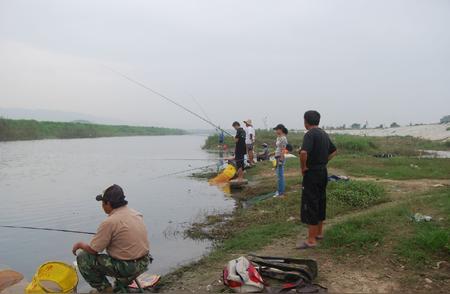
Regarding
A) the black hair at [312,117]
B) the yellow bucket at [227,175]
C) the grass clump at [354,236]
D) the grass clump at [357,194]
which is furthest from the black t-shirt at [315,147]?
the yellow bucket at [227,175]

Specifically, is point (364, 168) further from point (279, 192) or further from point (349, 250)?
point (349, 250)

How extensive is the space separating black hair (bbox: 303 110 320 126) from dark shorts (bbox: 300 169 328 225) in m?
0.74

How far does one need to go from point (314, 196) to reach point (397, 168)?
9.75m

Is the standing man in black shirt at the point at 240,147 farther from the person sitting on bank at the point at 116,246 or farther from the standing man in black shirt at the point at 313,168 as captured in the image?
the person sitting on bank at the point at 116,246

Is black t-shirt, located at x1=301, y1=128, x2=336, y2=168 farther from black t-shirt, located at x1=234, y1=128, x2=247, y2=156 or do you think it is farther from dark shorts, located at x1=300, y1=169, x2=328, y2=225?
black t-shirt, located at x1=234, y1=128, x2=247, y2=156

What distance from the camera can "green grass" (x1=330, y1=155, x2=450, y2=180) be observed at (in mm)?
13367

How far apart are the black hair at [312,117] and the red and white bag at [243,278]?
2382 millimetres

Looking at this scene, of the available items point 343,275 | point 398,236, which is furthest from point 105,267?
point 398,236

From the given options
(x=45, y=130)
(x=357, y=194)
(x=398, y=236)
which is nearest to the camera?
(x=398, y=236)

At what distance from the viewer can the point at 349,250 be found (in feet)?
19.7

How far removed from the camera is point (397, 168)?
48.1ft

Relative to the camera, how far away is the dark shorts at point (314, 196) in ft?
20.3

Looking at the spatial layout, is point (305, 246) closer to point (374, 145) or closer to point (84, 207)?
point (84, 207)

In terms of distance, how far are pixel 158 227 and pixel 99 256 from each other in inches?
180
